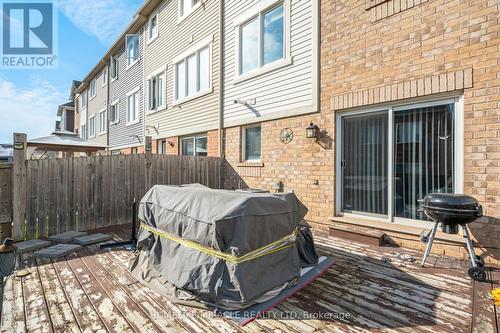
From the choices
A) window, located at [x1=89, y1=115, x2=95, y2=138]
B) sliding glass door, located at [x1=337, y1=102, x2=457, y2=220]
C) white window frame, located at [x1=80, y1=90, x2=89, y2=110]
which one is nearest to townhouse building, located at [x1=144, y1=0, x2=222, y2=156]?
sliding glass door, located at [x1=337, y1=102, x2=457, y2=220]

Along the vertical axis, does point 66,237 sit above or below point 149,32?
below

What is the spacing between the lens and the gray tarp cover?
9.06ft

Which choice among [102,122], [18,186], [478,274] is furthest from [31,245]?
[102,122]

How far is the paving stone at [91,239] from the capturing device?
16.9 ft

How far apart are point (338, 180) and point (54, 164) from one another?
19.4ft

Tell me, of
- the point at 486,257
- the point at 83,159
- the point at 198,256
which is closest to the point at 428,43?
the point at 486,257

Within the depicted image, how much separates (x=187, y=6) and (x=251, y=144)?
6.40m

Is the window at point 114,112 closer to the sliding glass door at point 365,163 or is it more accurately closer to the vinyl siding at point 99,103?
the vinyl siding at point 99,103

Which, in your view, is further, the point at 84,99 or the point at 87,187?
the point at 84,99

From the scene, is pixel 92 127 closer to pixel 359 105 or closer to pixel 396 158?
pixel 359 105

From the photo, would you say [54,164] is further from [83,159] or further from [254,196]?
[254,196]

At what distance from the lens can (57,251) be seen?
4.58m

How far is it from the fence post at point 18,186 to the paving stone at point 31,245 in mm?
454

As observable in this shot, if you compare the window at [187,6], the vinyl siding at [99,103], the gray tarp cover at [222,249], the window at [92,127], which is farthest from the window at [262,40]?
the window at [92,127]
